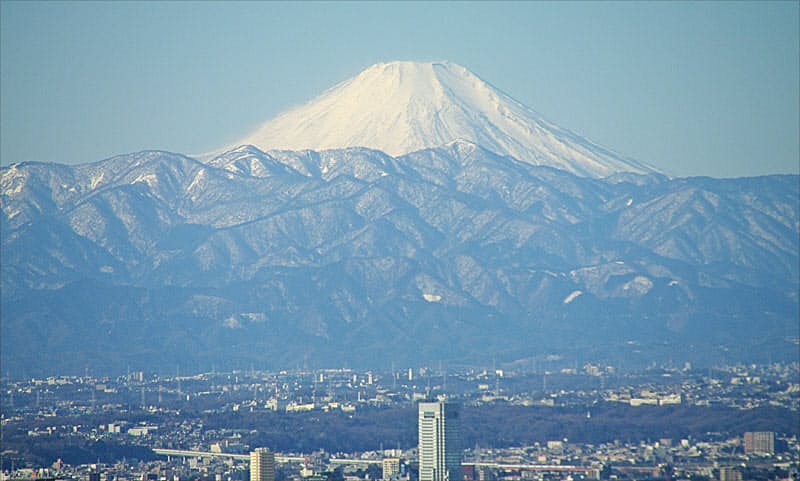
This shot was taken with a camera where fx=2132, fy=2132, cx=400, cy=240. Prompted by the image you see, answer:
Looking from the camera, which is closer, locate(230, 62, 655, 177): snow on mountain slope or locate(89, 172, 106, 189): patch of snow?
locate(89, 172, 106, 189): patch of snow

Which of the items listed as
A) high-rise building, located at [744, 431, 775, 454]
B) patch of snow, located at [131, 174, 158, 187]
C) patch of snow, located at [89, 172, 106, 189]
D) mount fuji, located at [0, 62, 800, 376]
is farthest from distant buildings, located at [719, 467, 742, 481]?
patch of snow, located at [89, 172, 106, 189]

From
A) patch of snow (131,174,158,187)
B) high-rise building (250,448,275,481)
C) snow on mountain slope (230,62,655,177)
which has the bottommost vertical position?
high-rise building (250,448,275,481)

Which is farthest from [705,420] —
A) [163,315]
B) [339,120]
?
[339,120]

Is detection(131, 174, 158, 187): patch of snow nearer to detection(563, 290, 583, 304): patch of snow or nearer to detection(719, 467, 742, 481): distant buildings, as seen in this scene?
detection(563, 290, 583, 304): patch of snow

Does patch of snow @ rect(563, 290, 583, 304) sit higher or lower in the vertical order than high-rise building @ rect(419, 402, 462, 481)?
higher

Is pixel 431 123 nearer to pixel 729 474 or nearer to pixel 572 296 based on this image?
pixel 572 296

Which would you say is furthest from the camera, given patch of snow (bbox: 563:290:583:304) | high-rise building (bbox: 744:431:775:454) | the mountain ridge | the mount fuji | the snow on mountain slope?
the snow on mountain slope

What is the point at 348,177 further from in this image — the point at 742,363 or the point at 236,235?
the point at 742,363

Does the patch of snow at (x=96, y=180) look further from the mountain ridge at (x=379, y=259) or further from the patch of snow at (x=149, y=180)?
the patch of snow at (x=149, y=180)
